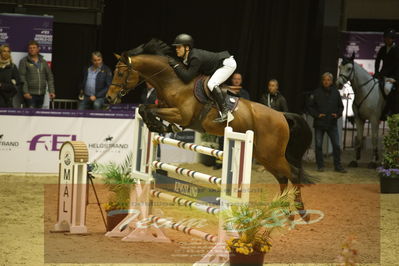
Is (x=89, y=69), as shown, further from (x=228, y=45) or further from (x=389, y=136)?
(x=389, y=136)

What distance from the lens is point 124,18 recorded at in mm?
15812

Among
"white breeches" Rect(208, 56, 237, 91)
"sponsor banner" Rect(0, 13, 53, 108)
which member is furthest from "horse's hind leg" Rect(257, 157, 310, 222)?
"sponsor banner" Rect(0, 13, 53, 108)

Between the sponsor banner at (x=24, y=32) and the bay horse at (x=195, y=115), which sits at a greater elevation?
the sponsor banner at (x=24, y=32)

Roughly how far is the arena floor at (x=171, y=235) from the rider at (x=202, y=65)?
1618mm

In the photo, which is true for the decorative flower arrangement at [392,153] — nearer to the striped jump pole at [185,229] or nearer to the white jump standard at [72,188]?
the striped jump pole at [185,229]

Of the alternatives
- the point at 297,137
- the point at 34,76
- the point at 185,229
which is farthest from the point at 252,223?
the point at 34,76

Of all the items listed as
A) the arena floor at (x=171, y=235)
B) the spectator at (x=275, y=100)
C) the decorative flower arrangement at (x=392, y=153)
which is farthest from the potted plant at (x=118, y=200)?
the spectator at (x=275, y=100)

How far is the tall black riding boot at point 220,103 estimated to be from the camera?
7969mm

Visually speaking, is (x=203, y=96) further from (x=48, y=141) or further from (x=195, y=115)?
(x=48, y=141)

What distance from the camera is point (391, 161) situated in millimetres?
11289

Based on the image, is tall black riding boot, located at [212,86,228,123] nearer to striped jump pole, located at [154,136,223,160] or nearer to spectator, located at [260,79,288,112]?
striped jump pole, located at [154,136,223,160]

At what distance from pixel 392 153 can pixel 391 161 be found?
0.44 ft

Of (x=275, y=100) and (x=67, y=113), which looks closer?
(x=67, y=113)

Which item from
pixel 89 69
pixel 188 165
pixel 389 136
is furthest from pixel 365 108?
→ pixel 89 69
